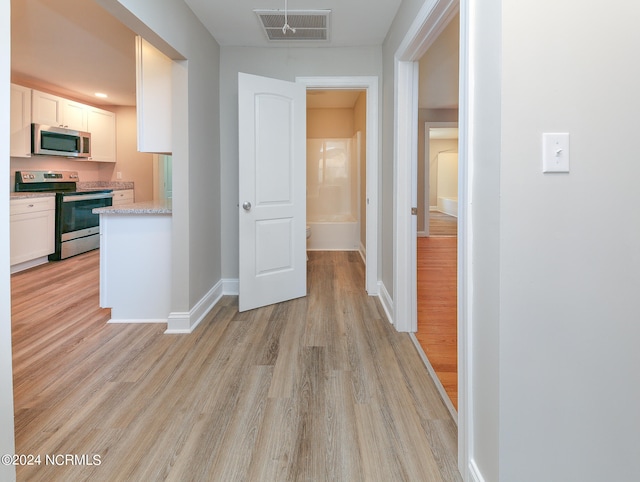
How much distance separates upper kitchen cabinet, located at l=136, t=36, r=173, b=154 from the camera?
10.3 feet

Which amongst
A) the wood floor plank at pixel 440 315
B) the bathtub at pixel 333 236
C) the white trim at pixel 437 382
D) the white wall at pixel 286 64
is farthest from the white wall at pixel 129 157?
the white trim at pixel 437 382

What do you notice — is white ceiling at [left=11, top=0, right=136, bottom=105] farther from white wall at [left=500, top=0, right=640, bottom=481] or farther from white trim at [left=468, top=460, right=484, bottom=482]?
white trim at [left=468, top=460, right=484, bottom=482]

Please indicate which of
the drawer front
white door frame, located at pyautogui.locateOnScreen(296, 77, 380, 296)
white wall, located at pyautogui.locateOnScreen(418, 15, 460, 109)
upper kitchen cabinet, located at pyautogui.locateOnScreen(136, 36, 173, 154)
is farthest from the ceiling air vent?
the drawer front

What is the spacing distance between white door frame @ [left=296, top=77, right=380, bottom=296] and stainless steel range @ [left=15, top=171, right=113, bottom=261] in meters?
3.72

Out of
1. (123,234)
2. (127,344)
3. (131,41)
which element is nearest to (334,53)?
(131,41)

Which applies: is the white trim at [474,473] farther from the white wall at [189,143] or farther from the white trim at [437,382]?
the white wall at [189,143]

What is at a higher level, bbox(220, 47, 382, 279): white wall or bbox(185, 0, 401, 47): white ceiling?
bbox(185, 0, 401, 47): white ceiling

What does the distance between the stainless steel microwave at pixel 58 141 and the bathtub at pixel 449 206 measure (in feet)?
29.1

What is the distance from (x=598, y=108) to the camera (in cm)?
122

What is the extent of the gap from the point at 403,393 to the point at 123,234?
7.69 feet

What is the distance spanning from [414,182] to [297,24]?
5.28ft

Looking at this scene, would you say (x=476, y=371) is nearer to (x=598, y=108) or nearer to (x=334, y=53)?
(x=598, y=108)

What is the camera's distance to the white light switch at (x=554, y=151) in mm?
1207

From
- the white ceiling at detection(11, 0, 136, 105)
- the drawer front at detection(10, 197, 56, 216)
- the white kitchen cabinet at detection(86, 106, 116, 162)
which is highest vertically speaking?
the white ceiling at detection(11, 0, 136, 105)
